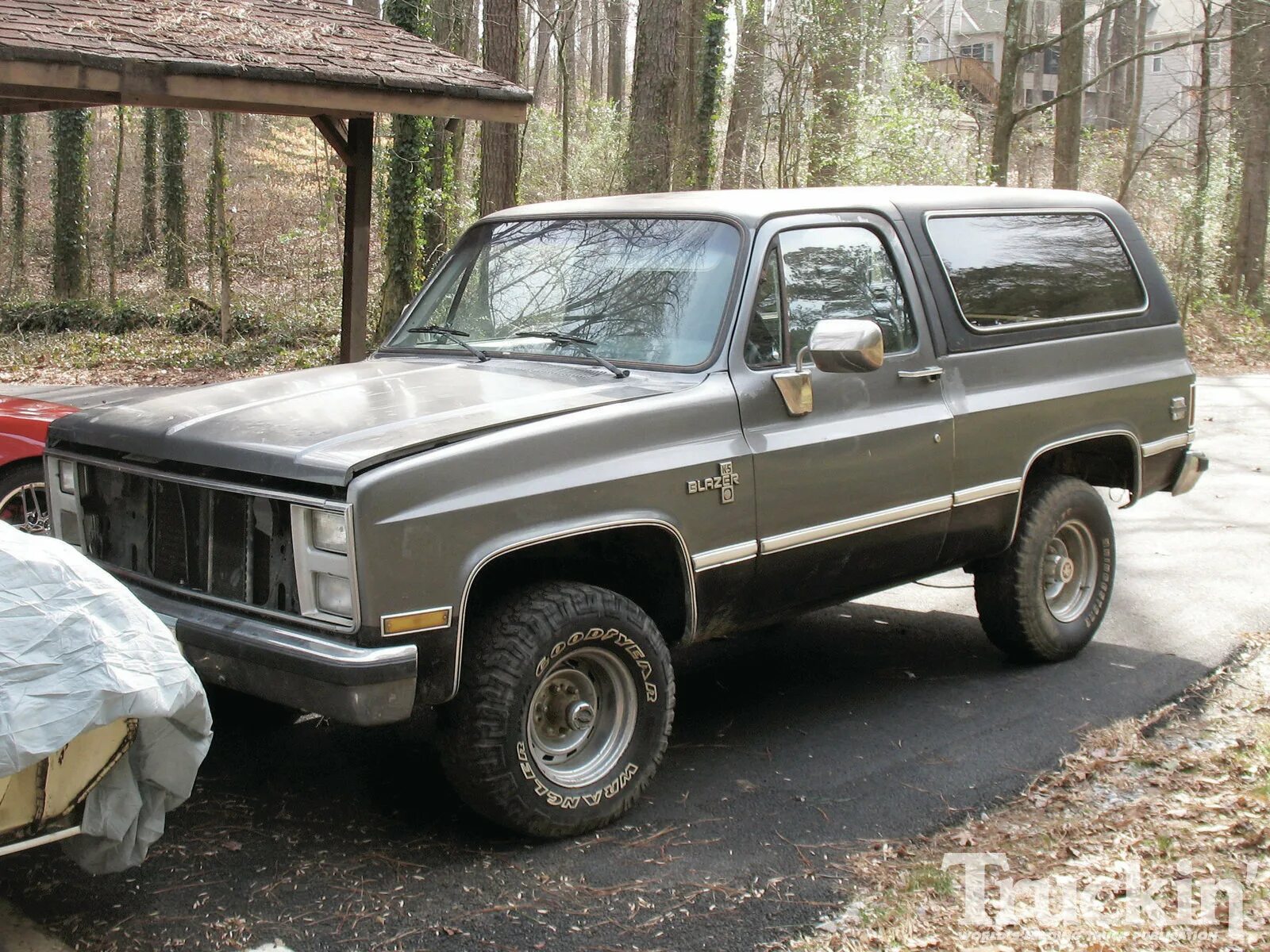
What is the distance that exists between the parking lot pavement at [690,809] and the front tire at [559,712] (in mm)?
159

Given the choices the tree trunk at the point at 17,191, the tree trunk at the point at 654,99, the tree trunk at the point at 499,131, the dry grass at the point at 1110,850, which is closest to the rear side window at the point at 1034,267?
the dry grass at the point at 1110,850

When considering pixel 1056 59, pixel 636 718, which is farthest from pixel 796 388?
pixel 1056 59

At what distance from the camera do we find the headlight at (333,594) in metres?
3.66

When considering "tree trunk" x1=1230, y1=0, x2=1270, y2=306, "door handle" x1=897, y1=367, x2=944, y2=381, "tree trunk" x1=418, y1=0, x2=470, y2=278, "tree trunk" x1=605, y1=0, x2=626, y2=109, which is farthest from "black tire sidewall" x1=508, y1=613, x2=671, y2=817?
"tree trunk" x1=605, y1=0, x2=626, y2=109

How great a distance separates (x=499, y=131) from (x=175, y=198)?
40.9ft

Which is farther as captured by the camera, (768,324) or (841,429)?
(841,429)

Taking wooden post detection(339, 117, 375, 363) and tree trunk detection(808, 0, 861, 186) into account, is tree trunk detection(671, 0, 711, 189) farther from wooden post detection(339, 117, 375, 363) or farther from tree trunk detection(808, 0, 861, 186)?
wooden post detection(339, 117, 375, 363)

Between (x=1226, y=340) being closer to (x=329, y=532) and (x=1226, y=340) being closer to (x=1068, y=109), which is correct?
(x=1068, y=109)

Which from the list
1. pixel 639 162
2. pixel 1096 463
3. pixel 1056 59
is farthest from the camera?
pixel 1056 59

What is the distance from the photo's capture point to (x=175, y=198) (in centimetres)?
2470

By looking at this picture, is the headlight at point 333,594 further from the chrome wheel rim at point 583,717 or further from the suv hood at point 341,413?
the chrome wheel rim at point 583,717

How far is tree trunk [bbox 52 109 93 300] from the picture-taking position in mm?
22281

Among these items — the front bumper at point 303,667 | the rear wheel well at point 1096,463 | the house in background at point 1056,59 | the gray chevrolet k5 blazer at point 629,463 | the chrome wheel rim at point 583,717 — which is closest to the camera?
the front bumper at point 303,667

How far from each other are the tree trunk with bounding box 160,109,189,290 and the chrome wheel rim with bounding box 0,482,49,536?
17.2 m
